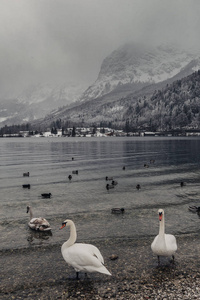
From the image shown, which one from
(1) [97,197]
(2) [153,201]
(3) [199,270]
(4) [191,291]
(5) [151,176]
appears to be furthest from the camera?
(5) [151,176]

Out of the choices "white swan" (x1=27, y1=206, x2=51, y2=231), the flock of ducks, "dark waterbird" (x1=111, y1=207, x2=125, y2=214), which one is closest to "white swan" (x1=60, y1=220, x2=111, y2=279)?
the flock of ducks

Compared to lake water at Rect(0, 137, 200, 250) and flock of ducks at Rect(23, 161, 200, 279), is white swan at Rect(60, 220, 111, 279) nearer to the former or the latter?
flock of ducks at Rect(23, 161, 200, 279)

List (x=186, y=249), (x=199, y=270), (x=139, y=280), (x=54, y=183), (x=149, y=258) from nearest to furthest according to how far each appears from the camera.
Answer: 1. (x=139, y=280)
2. (x=199, y=270)
3. (x=149, y=258)
4. (x=186, y=249)
5. (x=54, y=183)

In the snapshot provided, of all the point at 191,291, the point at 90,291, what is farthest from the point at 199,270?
the point at 90,291

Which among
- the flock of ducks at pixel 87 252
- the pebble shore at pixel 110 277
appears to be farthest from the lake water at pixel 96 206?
the flock of ducks at pixel 87 252

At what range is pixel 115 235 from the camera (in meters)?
21.4

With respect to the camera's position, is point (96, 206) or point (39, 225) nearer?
point (39, 225)

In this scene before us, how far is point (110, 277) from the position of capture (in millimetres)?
14734

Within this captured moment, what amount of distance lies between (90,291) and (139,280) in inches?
118

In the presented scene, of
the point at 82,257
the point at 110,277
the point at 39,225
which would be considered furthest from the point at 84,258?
the point at 39,225

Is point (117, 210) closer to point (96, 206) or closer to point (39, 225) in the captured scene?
point (96, 206)

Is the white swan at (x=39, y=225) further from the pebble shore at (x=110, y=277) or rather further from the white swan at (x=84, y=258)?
the white swan at (x=84, y=258)

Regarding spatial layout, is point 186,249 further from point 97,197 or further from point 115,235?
point 97,197

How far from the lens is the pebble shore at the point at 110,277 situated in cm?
1305
